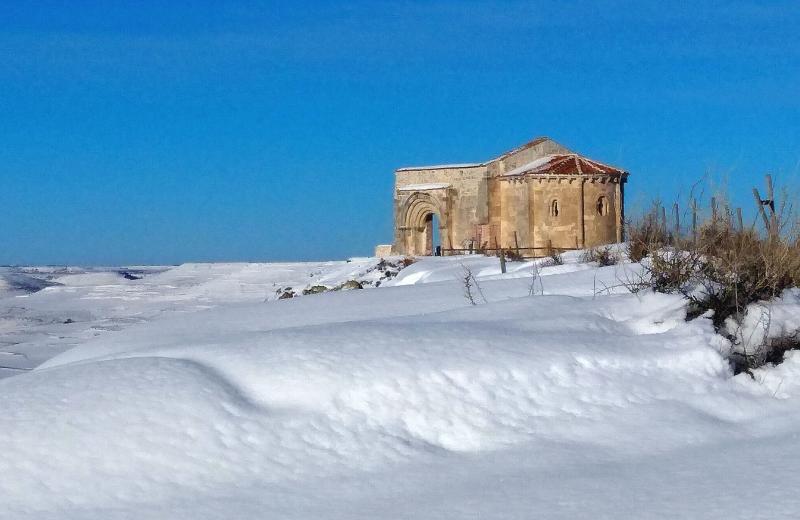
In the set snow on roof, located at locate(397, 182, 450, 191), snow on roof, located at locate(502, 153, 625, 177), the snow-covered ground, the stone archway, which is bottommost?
the snow-covered ground

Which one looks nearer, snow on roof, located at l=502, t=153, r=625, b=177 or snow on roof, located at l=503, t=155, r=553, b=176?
snow on roof, located at l=502, t=153, r=625, b=177

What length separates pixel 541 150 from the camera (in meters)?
24.0

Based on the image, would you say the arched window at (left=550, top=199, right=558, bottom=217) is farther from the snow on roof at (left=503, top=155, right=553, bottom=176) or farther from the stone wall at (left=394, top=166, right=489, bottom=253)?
the stone wall at (left=394, top=166, right=489, bottom=253)

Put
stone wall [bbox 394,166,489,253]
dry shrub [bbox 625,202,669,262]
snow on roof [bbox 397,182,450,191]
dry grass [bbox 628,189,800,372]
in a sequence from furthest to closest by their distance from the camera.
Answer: snow on roof [bbox 397,182,450,191] → stone wall [bbox 394,166,489,253] → dry shrub [bbox 625,202,669,262] → dry grass [bbox 628,189,800,372]

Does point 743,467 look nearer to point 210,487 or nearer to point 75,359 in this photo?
point 210,487

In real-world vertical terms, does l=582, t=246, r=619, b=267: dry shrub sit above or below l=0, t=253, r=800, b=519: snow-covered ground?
above

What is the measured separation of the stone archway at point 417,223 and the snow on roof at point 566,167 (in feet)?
8.06

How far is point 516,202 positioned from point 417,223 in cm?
313

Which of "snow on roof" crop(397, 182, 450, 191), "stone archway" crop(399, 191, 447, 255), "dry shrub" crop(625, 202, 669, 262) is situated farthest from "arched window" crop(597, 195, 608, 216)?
"dry shrub" crop(625, 202, 669, 262)

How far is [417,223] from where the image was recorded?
972 inches

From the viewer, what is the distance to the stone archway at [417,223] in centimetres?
2436

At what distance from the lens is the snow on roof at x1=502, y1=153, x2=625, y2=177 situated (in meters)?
22.5

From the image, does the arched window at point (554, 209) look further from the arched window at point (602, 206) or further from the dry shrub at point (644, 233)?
the dry shrub at point (644, 233)

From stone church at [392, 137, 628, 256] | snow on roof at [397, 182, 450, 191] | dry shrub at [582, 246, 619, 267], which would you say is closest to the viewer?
dry shrub at [582, 246, 619, 267]
